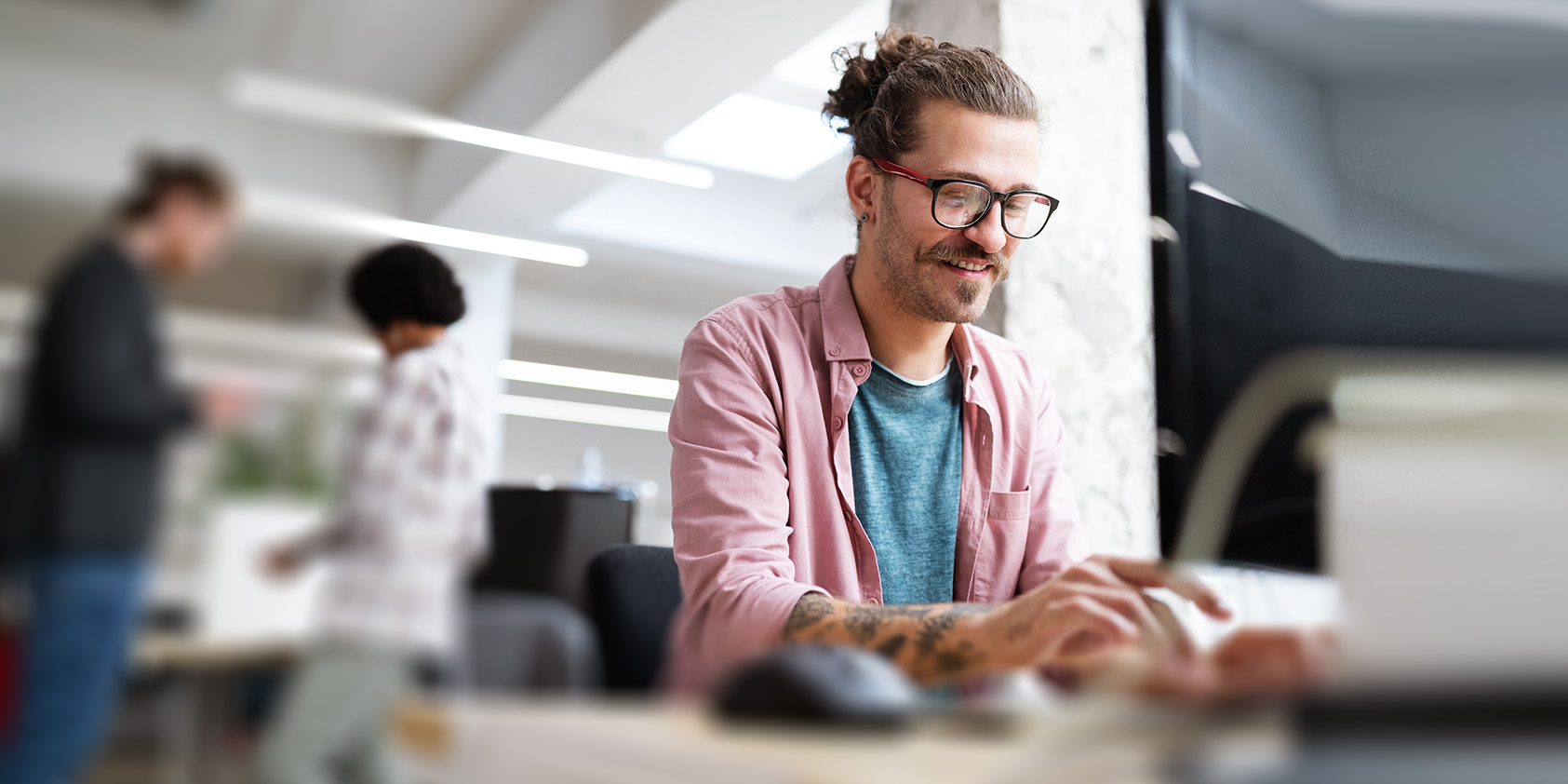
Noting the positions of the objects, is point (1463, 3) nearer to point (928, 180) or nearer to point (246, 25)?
point (246, 25)

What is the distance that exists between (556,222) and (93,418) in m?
0.24

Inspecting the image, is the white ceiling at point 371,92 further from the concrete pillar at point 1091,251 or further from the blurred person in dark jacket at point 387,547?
the concrete pillar at point 1091,251

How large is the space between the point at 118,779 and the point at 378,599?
10cm

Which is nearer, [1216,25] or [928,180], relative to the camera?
[1216,25]

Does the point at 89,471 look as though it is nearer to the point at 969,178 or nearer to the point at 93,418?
the point at 93,418

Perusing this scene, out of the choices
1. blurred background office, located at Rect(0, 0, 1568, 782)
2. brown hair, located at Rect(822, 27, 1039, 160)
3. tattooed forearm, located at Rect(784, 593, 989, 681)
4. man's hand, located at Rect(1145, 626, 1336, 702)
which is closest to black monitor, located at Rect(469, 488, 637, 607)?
blurred background office, located at Rect(0, 0, 1568, 782)

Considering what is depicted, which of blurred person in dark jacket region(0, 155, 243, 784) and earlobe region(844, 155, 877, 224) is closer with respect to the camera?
blurred person in dark jacket region(0, 155, 243, 784)

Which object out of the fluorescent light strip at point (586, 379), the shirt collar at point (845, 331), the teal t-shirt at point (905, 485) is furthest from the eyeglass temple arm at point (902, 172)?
the fluorescent light strip at point (586, 379)

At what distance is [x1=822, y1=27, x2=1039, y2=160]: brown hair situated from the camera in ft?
4.78

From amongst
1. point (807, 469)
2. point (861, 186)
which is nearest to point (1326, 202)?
point (807, 469)

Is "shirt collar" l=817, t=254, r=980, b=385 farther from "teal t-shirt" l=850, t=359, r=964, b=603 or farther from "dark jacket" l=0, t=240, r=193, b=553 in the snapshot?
"dark jacket" l=0, t=240, r=193, b=553

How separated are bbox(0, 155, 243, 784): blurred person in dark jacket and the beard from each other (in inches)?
43.7

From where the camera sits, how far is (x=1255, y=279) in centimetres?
69

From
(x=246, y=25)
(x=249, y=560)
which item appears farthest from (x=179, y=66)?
(x=249, y=560)
